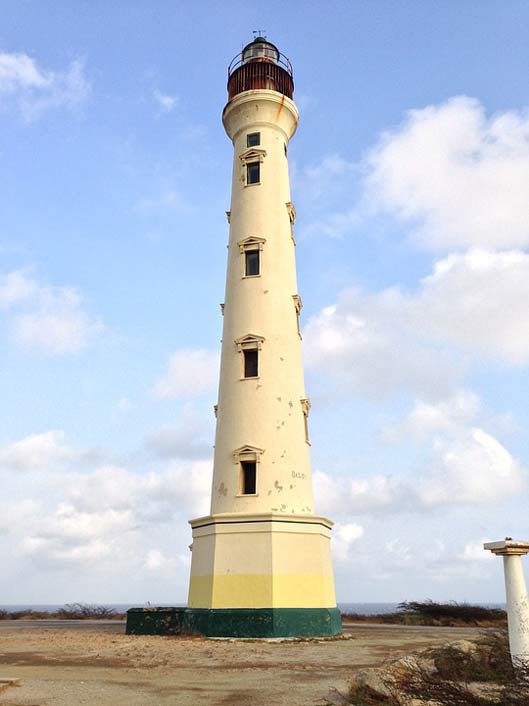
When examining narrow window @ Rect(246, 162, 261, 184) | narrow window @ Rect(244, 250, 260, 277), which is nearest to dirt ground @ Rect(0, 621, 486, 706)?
narrow window @ Rect(244, 250, 260, 277)

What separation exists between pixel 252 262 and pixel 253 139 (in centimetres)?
568

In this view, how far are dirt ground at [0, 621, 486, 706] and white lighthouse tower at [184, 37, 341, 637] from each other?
1643 mm

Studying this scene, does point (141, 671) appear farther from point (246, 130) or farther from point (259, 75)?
point (259, 75)

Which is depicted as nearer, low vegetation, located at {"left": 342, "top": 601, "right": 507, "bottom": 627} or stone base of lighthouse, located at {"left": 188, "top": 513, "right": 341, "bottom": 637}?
stone base of lighthouse, located at {"left": 188, "top": 513, "right": 341, "bottom": 637}

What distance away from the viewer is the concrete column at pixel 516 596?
31.7 ft

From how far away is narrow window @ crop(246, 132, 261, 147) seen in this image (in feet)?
92.6

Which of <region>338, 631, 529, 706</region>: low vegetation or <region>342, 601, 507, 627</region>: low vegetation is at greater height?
<region>342, 601, 507, 627</region>: low vegetation

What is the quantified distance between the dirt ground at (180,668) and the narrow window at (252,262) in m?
13.4

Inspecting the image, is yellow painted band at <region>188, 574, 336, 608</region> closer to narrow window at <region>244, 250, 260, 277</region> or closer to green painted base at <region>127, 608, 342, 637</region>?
green painted base at <region>127, 608, 342, 637</region>

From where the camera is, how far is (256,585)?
2164 cm

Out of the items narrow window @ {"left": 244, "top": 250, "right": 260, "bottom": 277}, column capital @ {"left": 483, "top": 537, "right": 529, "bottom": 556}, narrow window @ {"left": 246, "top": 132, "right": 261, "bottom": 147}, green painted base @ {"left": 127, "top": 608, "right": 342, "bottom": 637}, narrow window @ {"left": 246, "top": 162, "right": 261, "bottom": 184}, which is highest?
narrow window @ {"left": 246, "top": 132, "right": 261, "bottom": 147}

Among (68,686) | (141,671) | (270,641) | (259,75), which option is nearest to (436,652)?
(141,671)

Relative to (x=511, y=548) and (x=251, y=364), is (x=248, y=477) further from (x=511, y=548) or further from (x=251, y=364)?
(x=511, y=548)

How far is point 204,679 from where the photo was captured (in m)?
11.8
